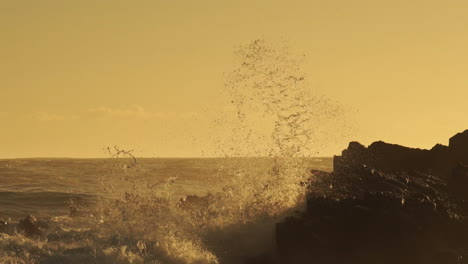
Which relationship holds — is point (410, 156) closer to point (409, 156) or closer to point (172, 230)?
point (409, 156)

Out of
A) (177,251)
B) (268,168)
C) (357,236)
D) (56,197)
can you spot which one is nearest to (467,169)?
(268,168)

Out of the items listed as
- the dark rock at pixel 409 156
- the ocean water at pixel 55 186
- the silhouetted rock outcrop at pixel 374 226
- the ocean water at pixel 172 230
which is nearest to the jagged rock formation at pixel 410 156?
the dark rock at pixel 409 156

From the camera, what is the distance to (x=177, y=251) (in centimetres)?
1502

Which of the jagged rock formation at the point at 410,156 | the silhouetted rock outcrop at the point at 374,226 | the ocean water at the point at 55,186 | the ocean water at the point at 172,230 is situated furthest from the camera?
the ocean water at the point at 55,186

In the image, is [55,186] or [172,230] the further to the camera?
[55,186]

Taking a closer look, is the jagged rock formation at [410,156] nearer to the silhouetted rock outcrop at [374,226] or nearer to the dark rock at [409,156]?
the dark rock at [409,156]

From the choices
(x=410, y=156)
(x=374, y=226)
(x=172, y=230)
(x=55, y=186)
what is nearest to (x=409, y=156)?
(x=410, y=156)

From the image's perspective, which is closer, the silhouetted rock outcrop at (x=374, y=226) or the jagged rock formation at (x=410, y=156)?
the silhouetted rock outcrop at (x=374, y=226)

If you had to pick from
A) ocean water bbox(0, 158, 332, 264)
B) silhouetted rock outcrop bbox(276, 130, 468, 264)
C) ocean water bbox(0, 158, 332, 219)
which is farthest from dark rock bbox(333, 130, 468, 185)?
silhouetted rock outcrop bbox(276, 130, 468, 264)

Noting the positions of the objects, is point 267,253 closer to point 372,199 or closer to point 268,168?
point 372,199

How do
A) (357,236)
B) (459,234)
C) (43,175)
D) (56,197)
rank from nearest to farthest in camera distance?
1. (357,236)
2. (459,234)
3. (56,197)
4. (43,175)

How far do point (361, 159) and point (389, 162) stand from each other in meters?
1.15

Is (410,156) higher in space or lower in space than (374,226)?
higher

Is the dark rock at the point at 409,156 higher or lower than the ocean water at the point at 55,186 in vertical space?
higher
